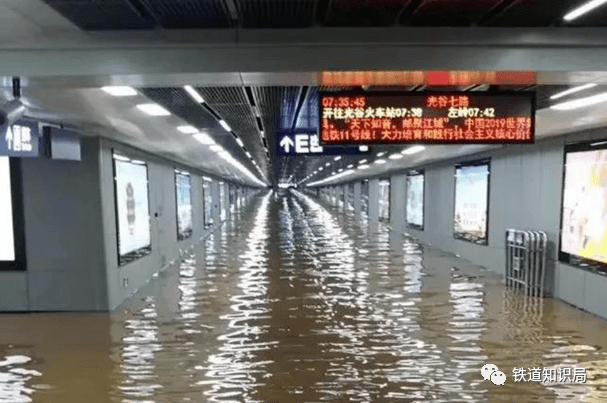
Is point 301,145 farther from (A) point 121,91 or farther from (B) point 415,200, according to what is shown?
A: (B) point 415,200

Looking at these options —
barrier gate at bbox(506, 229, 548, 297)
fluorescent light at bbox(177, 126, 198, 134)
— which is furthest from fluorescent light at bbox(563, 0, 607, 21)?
barrier gate at bbox(506, 229, 548, 297)

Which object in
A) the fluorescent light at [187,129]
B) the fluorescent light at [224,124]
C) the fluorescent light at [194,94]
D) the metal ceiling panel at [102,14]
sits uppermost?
the metal ceiling panel at [102,14]

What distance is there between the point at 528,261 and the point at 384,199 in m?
15.4

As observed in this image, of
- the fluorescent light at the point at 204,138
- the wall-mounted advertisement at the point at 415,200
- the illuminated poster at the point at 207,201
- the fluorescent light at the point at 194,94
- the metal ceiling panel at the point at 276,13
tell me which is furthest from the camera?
the illuminated poster at the point at 207,201

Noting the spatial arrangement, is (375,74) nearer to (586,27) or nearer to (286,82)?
(286,82)

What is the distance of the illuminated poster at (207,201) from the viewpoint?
65.5ft

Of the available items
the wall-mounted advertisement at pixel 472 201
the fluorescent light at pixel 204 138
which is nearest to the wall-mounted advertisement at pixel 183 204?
the fluorescent light at pixel 204 138

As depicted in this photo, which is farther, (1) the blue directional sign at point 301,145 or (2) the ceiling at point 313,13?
(1) the blue directional sign at point 301,145

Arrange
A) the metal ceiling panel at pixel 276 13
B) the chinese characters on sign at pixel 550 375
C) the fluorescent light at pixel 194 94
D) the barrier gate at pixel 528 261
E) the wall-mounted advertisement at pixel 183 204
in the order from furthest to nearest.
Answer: the wall-mounted advertisement at pixel 183 204 → the barrier gate at pixel 528 261 → the fluorescent light at pixel 194 94 → the chinese characters on sign at pixel 550 375 → the metal ceiling panel at pixel 276 13

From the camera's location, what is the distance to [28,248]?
782cm

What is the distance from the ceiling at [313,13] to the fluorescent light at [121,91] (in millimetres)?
1339

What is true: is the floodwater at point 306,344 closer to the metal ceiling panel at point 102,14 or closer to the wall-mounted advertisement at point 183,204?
the metal ceiling panel at point 102,14

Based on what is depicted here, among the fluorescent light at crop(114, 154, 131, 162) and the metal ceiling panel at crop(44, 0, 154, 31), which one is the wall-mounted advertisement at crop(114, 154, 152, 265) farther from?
the metal ceiling panel at crop(44, 0, 154, 31)

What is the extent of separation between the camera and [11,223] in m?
7.80
